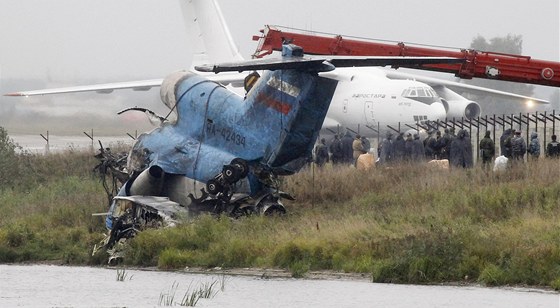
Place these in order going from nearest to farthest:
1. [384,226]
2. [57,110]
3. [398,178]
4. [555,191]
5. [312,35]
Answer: [384,226]
[555,191]
[398,178]
[312,35]
[57,110]

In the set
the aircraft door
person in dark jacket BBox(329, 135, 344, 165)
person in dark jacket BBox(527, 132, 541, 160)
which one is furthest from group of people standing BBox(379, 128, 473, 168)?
the aircraft door

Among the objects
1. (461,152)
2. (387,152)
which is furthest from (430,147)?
(387,152)

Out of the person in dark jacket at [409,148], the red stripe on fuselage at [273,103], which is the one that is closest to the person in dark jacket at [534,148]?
the person in dark jacket at [409,148]

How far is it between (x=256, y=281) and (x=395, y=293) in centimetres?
255

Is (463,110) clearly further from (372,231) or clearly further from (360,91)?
(372,231)

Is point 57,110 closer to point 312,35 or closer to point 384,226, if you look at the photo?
point 312,35

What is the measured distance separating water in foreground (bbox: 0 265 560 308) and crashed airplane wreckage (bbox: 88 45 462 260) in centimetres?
347

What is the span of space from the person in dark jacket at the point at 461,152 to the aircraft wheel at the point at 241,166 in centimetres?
905

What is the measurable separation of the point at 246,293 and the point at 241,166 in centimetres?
632

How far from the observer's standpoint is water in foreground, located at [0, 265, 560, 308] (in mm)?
16047

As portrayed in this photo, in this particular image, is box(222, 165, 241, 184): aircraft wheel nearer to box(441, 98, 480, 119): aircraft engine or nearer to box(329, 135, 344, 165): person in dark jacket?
box(329, 135, 344, 165): person in dark jacket

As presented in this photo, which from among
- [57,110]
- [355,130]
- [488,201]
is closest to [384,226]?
[488,201]

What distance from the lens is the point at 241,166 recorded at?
23.6m

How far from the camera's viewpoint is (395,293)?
661 inches
